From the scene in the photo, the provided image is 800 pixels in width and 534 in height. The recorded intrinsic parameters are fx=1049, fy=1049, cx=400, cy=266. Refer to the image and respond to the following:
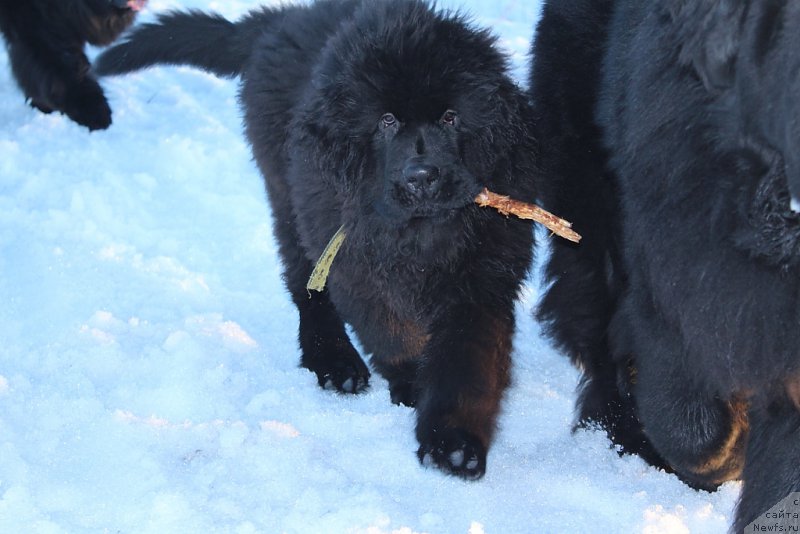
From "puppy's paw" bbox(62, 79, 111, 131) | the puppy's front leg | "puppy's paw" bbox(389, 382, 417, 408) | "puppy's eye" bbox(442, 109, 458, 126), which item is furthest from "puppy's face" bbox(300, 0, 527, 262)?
"puppy's paw" bbox(62, 79, 111, 131)

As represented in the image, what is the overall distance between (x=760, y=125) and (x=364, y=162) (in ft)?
3.75

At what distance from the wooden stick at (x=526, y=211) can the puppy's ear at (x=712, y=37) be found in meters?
0.77

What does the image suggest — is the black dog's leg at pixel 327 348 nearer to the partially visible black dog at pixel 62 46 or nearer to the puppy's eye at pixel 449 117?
the puppy's eye at pixel 449 117

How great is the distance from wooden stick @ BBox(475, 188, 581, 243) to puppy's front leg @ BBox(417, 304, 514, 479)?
0.27 meters

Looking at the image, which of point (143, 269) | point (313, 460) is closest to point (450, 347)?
point (313, 460)

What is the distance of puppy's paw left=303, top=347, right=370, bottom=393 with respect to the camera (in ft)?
10.0

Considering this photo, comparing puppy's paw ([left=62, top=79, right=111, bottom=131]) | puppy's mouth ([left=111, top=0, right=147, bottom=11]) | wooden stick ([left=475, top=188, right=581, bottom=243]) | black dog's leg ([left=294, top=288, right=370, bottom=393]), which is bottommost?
puppy's paw ([left=62, top=79, right=111, bottom=131])

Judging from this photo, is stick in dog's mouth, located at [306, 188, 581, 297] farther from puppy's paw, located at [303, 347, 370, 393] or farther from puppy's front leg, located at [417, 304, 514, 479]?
puppy's paw, located at [303, 347, 370, 393]

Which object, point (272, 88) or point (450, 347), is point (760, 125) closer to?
point (450, 347)

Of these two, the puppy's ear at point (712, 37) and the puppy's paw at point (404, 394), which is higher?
the puppy's ear at point (712, 37)

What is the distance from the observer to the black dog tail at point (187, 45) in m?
3.70

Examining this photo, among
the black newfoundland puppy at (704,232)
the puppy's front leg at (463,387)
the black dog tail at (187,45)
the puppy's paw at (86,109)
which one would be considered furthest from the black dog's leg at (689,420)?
the puppy's paw at (86,109)

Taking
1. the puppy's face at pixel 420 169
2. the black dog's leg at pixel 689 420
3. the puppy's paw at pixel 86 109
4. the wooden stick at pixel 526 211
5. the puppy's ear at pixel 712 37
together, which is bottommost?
the puppy's paw at pixel 86 109

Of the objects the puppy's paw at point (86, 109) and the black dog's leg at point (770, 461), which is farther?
the puppy's paw at point (86, 109)
